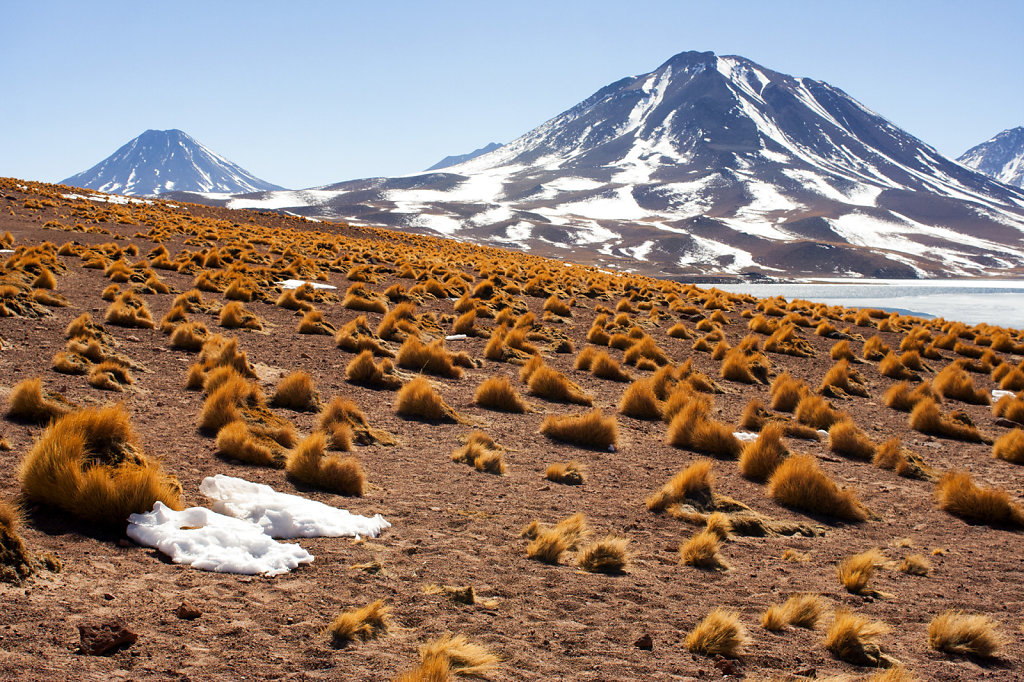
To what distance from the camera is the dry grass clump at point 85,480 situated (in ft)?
13.9

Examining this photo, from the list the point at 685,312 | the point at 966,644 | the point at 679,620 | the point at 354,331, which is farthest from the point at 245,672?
the point at 685,312

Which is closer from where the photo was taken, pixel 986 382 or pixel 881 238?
pixel 986 382

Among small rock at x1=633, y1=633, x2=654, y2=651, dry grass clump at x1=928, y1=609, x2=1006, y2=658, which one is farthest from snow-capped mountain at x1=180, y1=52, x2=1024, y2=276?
small rock at x1=633, y1=633, x2=654, y2=651

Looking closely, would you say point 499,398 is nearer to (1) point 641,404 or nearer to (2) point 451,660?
(1) point 641,404

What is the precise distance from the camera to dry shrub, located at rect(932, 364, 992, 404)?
43.2 feet

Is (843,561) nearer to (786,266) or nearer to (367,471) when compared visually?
(367,471)

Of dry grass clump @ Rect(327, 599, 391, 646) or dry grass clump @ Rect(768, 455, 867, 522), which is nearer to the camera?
dry grass clump @ Rect(327, 599, 391, 646)

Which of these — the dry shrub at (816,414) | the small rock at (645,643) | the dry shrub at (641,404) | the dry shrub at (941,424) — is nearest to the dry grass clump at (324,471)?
the small rock at (645,643)

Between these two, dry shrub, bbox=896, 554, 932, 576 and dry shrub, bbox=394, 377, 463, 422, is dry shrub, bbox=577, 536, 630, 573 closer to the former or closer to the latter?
dry shrub, bbox=896, 554, 932, 576

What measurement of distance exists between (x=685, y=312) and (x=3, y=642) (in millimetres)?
20280

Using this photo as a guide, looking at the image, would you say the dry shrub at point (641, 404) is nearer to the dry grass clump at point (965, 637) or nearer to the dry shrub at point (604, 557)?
the dry shrub at point (604, 557)

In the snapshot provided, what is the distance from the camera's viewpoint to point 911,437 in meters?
10.2

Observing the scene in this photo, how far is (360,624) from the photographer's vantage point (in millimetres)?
3562

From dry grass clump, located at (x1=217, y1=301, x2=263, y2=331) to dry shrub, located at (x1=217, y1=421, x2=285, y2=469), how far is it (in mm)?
6364
